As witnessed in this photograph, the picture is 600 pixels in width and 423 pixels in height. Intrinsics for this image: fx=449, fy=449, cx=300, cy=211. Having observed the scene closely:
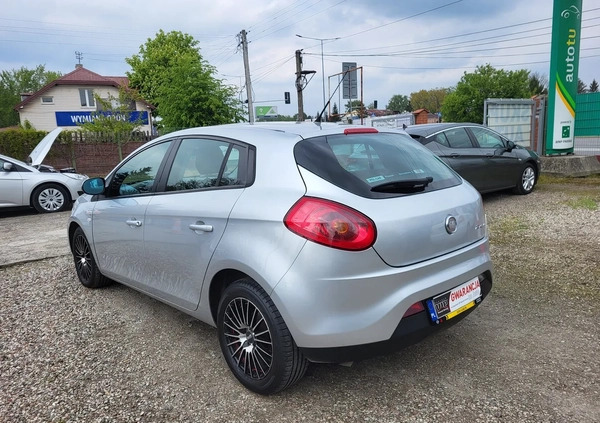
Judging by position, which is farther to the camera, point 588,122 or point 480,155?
point 588,122

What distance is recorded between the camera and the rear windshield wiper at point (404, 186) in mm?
2498

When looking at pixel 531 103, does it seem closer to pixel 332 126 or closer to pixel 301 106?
pixel 332 126

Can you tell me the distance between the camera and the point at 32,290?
471cm

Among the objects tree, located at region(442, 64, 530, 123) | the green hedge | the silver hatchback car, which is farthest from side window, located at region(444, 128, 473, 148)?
tree, located at region(442, 64, 530, 123)

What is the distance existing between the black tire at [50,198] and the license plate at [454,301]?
32.5 feet

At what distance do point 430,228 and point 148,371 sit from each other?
2.07 metres

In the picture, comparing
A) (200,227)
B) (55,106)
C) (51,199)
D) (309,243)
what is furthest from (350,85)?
(55,106)

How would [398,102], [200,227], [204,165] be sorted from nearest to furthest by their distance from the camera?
1. [200,227]
2. [204,165]
3. [398,102]

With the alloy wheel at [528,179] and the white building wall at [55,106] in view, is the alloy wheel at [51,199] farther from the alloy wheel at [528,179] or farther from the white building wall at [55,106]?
the white building wall at [55,106]

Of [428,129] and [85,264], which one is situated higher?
[428,129]

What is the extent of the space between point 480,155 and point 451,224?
5619 mm

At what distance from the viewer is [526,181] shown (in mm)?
8672

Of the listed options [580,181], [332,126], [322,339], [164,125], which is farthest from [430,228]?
[164,125]

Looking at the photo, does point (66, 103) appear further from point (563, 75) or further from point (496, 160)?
point (496, 160)
